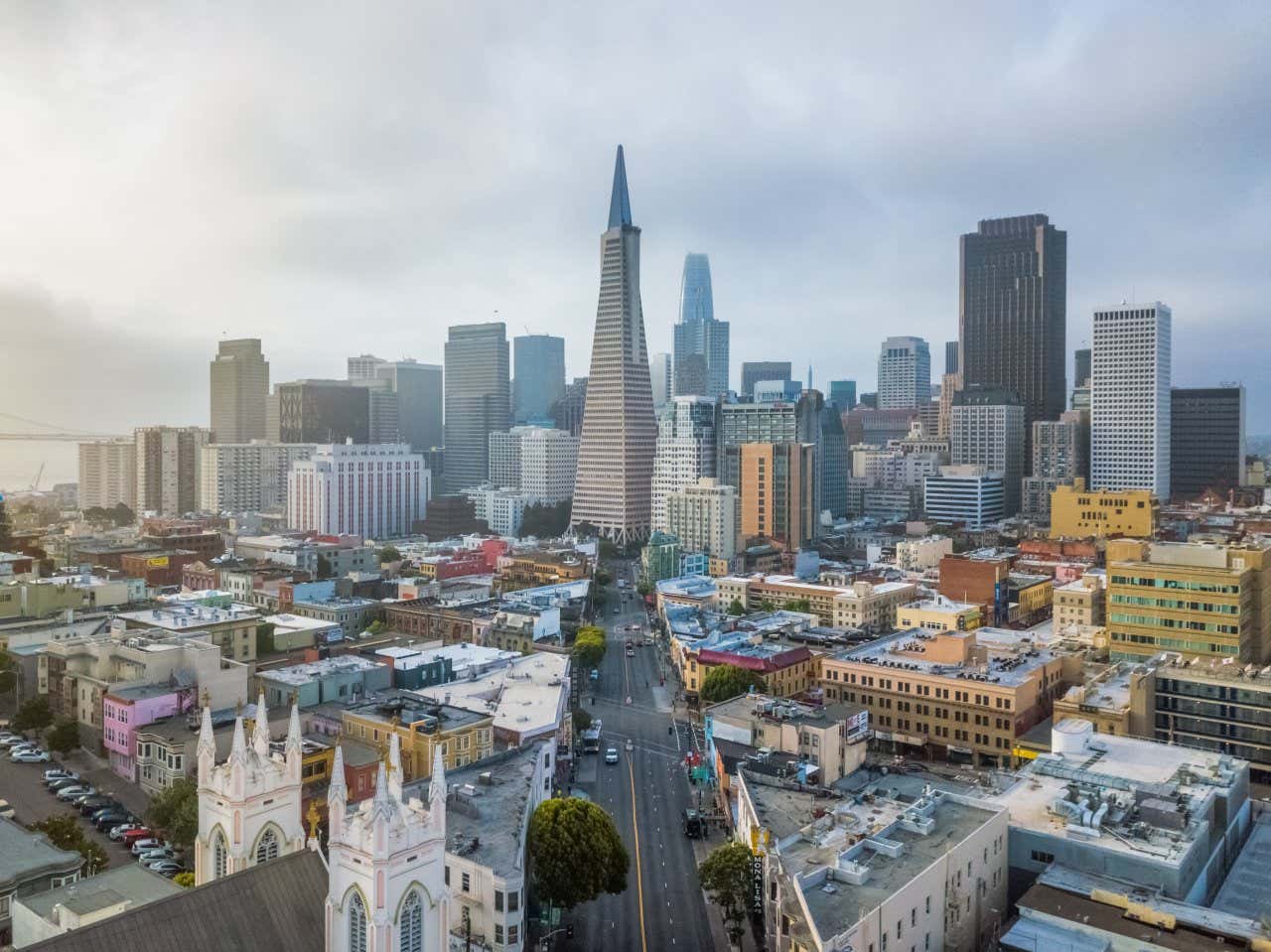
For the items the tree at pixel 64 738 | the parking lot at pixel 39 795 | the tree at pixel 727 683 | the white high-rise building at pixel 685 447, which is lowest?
the parking lot at pixel 39 795

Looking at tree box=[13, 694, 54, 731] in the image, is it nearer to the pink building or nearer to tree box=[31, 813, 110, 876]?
the pink building

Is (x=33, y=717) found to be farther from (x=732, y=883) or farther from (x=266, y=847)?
(x=732, y=883)

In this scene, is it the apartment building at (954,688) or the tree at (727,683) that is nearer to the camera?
the apartment building at (954,688)

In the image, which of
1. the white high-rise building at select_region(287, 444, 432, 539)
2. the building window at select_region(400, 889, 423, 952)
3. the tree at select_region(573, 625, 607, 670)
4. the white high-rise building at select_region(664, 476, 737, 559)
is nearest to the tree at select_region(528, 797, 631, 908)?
the building window at select_region(400, 889, 423, 952)

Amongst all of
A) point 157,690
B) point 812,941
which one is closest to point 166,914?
point 812,941

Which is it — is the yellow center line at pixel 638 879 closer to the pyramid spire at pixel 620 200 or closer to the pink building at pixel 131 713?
the pink building at pixel 131 713

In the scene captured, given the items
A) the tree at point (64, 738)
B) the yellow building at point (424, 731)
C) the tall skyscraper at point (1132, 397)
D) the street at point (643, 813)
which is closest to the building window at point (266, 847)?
the street at point (643, 813)

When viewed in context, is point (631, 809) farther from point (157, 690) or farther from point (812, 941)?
point (157, 690)
